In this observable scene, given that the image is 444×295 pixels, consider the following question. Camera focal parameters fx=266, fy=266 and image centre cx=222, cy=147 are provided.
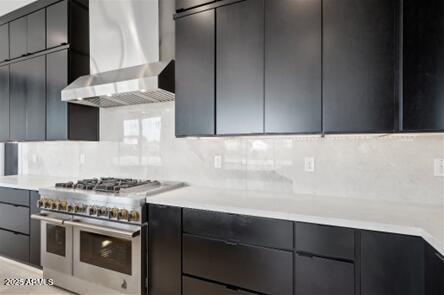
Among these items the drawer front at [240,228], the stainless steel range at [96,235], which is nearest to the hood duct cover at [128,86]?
the stainless steel range at [96,235]

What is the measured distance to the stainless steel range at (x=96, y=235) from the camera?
77.4 inches

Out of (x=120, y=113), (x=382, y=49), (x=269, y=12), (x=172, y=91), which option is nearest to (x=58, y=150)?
(x=120, y=113)

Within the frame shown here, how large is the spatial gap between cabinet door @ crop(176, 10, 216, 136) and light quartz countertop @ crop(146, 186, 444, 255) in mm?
539

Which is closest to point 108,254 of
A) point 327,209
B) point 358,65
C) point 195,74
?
point 195,74

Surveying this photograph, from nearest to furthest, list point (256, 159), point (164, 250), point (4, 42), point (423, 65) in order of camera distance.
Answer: point (423, 65) → point (164, 250) → point (256, 159) → point (4, 42)

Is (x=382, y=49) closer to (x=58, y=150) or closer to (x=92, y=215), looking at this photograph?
(x=92, y=215)

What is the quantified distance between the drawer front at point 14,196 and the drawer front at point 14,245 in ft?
1.11

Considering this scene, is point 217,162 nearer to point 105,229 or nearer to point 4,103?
point 105,229

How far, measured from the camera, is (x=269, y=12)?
5.97ft

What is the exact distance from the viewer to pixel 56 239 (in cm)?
234

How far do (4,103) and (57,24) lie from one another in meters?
1.26

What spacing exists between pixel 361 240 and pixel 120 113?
253 centimetres

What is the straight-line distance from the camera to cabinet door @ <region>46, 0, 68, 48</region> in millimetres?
2721

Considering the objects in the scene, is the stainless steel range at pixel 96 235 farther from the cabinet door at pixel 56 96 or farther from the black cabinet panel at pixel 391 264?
the black cabinet panel at pixel 391 264
